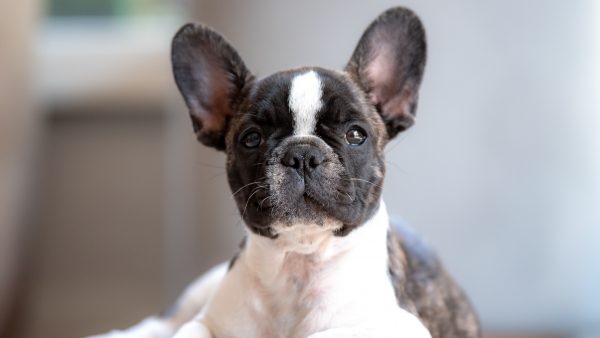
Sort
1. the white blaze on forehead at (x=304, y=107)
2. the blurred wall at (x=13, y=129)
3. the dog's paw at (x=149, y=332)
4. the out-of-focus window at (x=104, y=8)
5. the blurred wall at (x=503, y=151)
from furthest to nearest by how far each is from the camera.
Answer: the out-of-focus window at (x=104, y=8) → the blurred wall at (x=13, y=129) → the blurred wall at (x=503, y=151) → the dog's paw at (x=149, y=332) → the white blaze on forehead at (x=304, y=107)

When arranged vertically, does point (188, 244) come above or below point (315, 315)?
below

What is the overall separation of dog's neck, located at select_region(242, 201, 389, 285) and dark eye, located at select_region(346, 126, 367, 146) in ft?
0.52

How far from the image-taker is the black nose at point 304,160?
5.53 feet

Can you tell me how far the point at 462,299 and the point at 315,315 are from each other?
1.70 feet

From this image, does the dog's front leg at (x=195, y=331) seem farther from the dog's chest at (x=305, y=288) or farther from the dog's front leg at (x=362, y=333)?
the dog's front leg at (x=362, y=333)

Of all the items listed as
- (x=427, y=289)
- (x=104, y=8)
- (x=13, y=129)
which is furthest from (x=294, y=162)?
(x=104, y=8)

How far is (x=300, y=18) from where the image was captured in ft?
10.3

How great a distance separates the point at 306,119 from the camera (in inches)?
69.6

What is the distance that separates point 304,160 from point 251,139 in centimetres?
19

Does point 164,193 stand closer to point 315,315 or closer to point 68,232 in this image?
point 68,232

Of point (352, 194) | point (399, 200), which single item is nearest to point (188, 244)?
point (399, 200)

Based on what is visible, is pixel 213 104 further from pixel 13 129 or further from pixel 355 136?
pixel 13 129

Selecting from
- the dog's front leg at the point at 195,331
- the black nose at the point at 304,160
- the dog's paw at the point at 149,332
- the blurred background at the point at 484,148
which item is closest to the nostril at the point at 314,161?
the black nose at the point at 304,160

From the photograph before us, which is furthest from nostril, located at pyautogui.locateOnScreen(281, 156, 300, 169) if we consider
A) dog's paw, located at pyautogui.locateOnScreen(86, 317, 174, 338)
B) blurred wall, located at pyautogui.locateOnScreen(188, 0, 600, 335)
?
blurred wall, located at pyautogui.locateOnScreen(188, 0, 600, 335)
